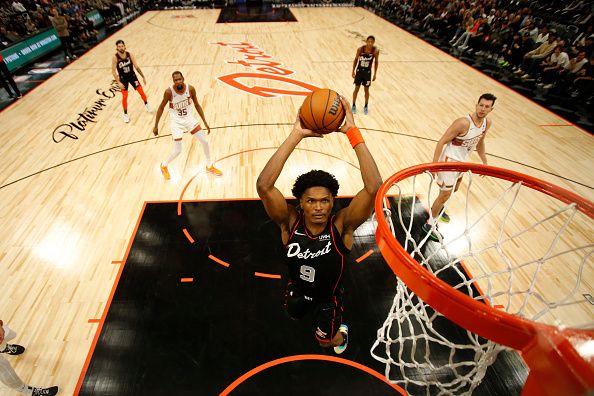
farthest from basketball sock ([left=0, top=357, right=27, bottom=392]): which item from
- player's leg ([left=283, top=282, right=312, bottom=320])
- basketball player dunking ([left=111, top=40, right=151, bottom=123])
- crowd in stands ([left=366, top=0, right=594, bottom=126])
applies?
crowd in stands ([left=366, top=0, right=594, bottom=126])

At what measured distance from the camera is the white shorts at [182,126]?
520cm

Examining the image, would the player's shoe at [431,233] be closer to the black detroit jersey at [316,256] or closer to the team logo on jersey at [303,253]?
the black detroit jersey at [316,256]

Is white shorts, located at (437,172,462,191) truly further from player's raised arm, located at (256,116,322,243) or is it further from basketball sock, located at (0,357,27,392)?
basketball sock, located at (0,357,27,392)

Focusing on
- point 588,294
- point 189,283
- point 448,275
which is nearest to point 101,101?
point 189,283

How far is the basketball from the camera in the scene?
7.57 ft

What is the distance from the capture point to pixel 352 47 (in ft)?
44.5

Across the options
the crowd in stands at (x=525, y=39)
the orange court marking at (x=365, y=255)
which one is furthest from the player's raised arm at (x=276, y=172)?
the crowd in stands at (x=525, y=39)

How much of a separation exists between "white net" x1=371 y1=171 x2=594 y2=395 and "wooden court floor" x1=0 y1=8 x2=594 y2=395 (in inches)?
44.8

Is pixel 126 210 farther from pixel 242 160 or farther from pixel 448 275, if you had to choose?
pixel 448 275

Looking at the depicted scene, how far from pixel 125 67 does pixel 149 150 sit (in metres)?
2.18

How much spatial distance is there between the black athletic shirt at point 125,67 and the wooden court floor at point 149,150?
0.97m

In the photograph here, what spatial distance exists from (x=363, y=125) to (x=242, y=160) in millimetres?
3086

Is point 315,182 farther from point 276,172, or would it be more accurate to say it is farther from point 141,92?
point 141,92

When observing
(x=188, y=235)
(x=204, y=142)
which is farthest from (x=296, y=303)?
(x=204, y=142)
